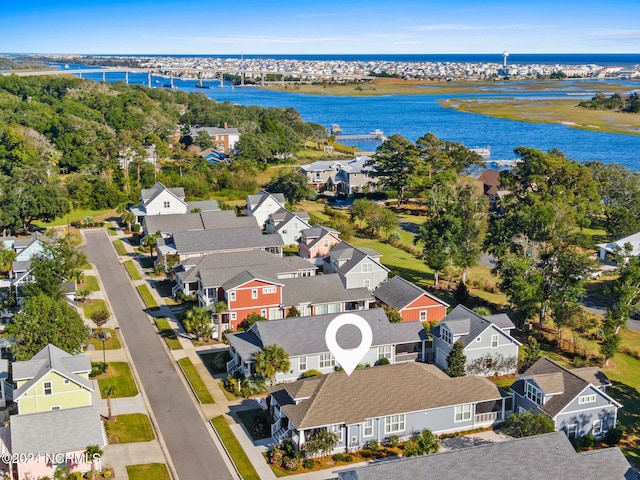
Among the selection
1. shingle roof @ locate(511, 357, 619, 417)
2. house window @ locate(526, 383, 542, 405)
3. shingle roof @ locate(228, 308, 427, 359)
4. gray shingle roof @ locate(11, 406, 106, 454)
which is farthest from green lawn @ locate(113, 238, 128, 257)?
house window @ locate(526, 383, 542, 405)

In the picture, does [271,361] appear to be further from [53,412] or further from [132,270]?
[132,270]

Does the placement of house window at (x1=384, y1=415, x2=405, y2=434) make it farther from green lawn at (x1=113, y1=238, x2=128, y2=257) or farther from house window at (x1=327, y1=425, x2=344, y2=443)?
green lawn at (x1=113, y1=238, x2=128, y2=257)

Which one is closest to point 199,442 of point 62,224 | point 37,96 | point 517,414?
point 517,414

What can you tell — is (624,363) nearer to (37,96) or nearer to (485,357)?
(485,357)

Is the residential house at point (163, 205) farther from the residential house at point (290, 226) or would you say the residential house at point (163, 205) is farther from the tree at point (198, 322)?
the tree at point (198, 322)

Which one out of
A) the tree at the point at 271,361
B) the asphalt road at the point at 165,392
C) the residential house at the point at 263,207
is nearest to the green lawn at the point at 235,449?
the asphalt road at the point at 165,392

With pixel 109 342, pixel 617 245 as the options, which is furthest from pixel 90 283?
pixel 617 245
